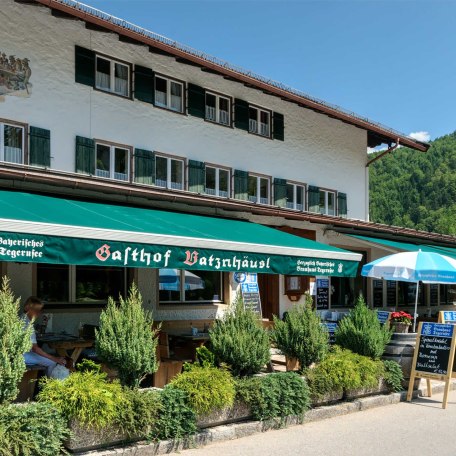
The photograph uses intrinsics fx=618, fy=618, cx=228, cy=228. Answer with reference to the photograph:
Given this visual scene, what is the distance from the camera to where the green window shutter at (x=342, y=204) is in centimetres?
2061

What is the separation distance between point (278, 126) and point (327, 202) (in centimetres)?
341

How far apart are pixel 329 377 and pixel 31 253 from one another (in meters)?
4.51

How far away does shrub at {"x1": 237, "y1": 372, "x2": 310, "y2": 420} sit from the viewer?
25.7 feet

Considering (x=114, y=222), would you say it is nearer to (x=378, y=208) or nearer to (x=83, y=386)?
(x=83, y=386)

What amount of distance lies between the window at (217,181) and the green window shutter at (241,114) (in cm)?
141

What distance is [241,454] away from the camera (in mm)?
6738

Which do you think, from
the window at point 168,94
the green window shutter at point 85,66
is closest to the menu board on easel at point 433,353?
the window at point 168,94


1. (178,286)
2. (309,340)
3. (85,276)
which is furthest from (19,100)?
(309,340)

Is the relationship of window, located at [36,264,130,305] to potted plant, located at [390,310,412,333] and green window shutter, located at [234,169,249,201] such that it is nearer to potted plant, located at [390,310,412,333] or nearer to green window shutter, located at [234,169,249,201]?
potted plant, located at [390,310,412,333]

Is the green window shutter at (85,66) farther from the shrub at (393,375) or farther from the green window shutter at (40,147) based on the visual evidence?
the shrub at (393,375)

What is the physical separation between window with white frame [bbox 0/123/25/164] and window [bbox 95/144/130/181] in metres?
1.86

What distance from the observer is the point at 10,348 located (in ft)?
19.6

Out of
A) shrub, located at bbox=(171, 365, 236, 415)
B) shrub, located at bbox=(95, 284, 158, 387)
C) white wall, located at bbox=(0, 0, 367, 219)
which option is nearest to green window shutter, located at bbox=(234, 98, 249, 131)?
white wall, located at bbox=(0, 0, 367, 219)

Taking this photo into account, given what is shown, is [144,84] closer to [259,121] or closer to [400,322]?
[259,121]
